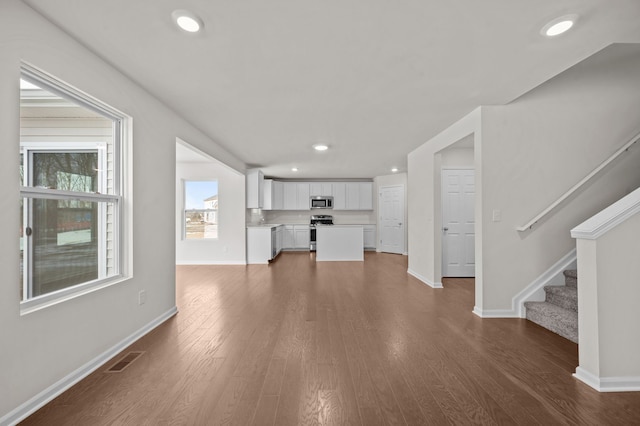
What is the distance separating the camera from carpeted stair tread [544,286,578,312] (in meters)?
2.79

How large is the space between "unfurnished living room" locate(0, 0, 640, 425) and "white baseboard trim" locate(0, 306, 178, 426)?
0.01m

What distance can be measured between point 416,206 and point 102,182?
14.6 ft

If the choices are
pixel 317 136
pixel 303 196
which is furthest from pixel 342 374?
pixel 303 196

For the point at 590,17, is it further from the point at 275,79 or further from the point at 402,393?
the point at 402,393

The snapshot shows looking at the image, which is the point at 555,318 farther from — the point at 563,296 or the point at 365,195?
the point at 365,195

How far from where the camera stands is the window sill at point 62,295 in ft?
5.60

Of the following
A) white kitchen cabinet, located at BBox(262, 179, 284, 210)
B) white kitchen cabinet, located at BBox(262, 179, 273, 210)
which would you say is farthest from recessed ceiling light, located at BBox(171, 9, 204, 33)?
white kitchen cabinet, located at BBox(262, 179, 273, 210)

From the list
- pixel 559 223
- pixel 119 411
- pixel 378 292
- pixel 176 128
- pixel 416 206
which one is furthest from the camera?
pixel 416 206

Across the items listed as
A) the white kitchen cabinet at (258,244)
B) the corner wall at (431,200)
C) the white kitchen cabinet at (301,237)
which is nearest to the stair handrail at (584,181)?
the corner wall at (431,200)

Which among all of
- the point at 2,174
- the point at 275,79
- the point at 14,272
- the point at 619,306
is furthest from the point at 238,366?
the point at 619,306

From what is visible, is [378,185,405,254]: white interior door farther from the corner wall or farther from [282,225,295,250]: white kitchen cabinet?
the corner wall

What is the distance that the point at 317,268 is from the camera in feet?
20.3

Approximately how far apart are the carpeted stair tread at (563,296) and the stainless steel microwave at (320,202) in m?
6.51

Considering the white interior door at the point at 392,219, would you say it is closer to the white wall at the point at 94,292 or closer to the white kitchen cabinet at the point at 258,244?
the white kitchen cabinet at the point at 258,244
